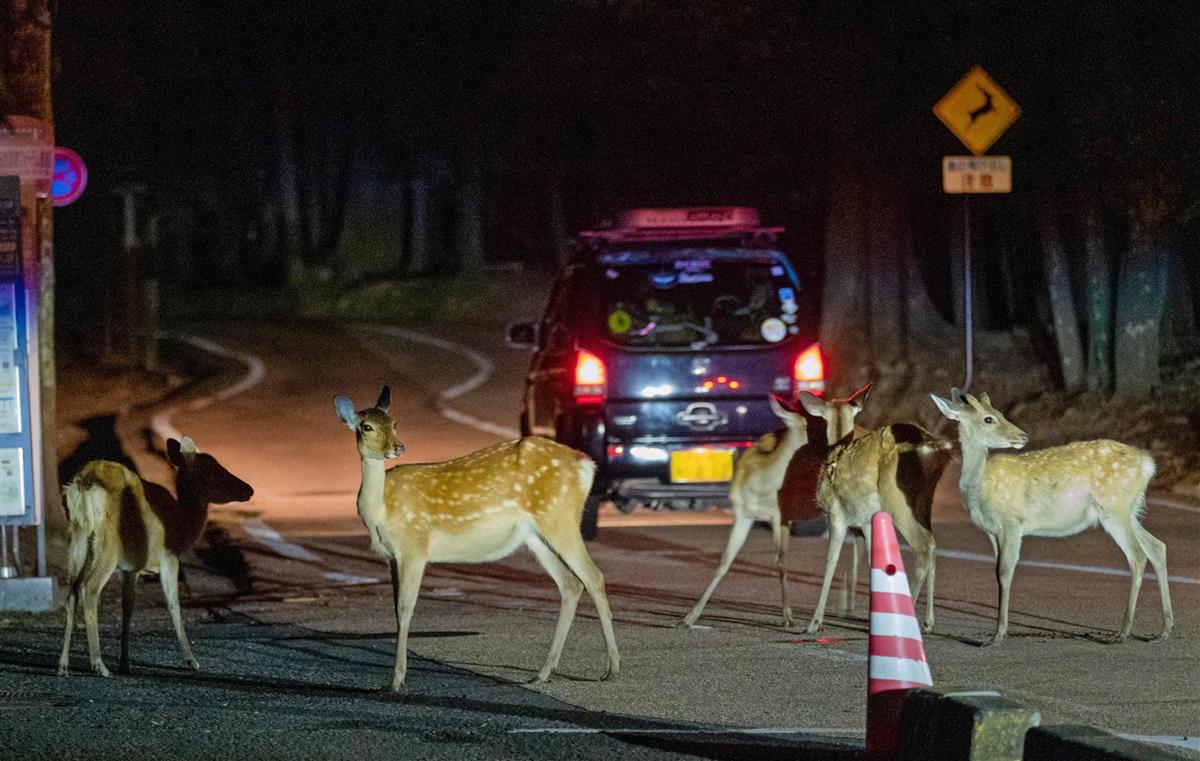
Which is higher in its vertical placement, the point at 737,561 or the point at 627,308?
the point at 627,308

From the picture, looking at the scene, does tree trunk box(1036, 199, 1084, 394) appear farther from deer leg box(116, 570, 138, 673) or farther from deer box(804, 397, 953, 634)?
deer leg box(116, 570, 138, 673)

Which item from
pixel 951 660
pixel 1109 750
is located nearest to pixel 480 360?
pixel 951 660

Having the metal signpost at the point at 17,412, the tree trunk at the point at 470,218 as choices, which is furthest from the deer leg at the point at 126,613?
the tree trunk at the point at 470,218

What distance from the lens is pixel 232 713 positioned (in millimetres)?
8781

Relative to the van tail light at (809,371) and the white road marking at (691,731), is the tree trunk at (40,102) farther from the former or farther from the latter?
the white road marking at (691,731)

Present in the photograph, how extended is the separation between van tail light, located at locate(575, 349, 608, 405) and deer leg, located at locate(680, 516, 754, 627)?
128 inches

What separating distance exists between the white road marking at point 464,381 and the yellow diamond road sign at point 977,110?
253 inches

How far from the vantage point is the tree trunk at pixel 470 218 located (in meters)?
55.4

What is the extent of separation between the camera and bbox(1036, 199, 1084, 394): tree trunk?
24.3 meters

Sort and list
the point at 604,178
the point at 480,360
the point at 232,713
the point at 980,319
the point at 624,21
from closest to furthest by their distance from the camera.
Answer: the point at 232,713 → the point at 624,21 → the point at 980,319 → the point at 480,360 → the point at 604,178

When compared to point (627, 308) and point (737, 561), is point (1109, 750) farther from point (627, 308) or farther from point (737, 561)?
point (627, 308)

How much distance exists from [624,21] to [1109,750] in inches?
769

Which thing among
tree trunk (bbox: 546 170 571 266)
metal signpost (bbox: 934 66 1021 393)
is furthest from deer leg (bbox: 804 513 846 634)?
tree trunk (bbox: 546 170 571 266)

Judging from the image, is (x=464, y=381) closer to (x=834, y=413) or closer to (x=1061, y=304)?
(x=1061, y=304)
